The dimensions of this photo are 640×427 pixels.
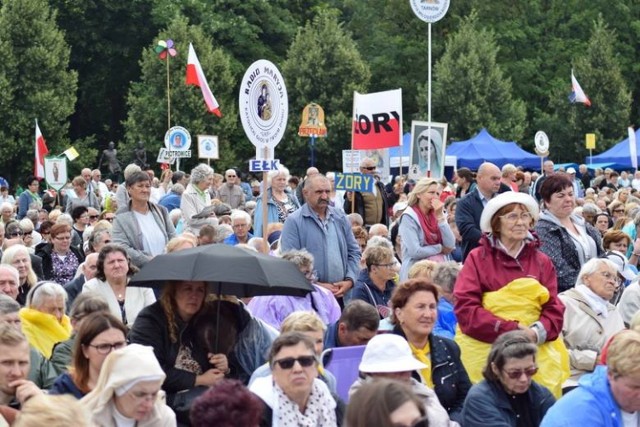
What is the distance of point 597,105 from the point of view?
55.3 m

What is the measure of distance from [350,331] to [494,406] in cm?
124

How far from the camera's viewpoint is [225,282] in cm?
812

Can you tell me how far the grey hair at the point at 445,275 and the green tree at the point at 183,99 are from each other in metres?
37.0

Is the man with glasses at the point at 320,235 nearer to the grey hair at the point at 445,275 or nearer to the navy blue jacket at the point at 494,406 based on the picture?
the grey hair at the point at 445,275

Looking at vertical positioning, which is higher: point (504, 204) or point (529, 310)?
point (504, 204)

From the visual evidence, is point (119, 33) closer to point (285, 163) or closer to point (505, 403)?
point (285, 163)

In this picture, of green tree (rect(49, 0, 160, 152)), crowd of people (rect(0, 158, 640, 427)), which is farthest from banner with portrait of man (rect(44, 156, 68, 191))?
green tree (rect(49, 0, 160, 152))

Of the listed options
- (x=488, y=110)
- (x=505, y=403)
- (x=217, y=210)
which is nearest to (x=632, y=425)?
(x=505, y=403)

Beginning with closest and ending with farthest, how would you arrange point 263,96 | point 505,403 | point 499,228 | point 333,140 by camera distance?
1. point 505,403
2. point 499,228
3. point 263,96
4. point 333,140

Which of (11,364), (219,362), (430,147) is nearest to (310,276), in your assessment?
(219,362)

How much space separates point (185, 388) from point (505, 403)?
1792 millimetres

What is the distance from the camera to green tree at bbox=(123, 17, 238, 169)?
46906 mm

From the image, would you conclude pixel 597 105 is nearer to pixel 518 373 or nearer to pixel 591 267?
pixel 591 267

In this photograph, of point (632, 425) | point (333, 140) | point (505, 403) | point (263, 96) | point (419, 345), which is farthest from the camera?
point (333, 140)
